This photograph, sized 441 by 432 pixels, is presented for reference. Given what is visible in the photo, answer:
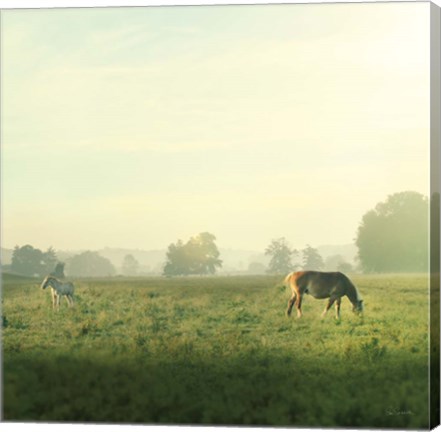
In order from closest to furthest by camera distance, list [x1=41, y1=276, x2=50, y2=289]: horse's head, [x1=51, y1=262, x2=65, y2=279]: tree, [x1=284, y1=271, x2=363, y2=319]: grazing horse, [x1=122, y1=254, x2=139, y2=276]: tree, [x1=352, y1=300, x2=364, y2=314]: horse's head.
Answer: [x1=352, y1=300, x2=364, y2=314]: horse's head → [x1=284, y1=271, x2=363, y2=319]: grazing horse → [x1=122, y1=254, x2=139, y2=276]: tree → [x1=51, y1=262, x2=65, y2=279]: tree → [x1=41, y1=276, x2=50, y2=289]: horse's head

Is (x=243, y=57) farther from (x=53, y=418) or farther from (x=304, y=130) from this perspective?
(x=53, y=418)

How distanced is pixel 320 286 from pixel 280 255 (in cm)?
56

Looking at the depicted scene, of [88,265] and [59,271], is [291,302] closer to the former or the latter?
[88,265]

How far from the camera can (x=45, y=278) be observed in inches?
688

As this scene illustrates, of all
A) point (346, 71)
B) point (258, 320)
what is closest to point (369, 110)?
point (346, 71)

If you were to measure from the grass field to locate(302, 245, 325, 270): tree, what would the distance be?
37 cm

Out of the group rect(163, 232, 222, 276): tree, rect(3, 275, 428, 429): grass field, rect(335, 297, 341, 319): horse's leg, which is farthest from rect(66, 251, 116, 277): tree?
rect(335, 297, 341, 319): horse's leg

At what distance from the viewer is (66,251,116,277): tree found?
17.2 meters

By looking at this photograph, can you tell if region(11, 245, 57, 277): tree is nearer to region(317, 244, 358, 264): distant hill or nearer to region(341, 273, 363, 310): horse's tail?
region(317, 244, 358, 264): distant hill

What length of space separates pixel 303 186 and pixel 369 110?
1.10 metres

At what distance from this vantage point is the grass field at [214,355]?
1638 centimetres
